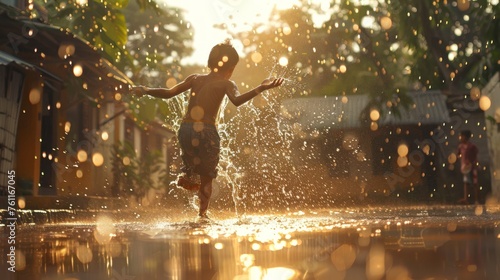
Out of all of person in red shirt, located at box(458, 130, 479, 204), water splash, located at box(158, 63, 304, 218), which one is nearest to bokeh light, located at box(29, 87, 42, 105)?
water splash, located at box(158, 63, 304, 218)

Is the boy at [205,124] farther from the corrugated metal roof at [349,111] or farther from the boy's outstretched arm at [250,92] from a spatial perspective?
the corrugated metal roof at [349,111]

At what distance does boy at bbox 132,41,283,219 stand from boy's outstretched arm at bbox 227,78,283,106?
0.01 meters

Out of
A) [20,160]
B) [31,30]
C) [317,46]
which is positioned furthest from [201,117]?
[317,46]

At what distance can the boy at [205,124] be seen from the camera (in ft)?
30.4

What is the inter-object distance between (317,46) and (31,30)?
64.8ft

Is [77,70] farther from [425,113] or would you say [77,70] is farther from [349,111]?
[349,111]

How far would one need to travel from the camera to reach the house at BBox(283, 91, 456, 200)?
Answer: 32875 millimetres

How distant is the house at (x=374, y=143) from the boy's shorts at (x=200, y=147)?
22.2 m

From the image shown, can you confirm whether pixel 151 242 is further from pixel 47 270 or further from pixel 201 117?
pixel 201 117

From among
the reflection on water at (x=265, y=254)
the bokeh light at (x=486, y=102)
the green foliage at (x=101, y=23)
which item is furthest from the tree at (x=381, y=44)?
the reflection on water at (x=265, y=254)

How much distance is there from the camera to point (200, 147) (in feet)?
30.3

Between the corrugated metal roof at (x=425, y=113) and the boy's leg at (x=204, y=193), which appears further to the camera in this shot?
the corrugated metal roof at (x=425, y=113)

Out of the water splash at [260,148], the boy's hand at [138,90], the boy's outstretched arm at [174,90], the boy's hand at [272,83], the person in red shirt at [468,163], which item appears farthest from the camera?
the water splash at [260,148]

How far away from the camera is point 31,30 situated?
592 inches
